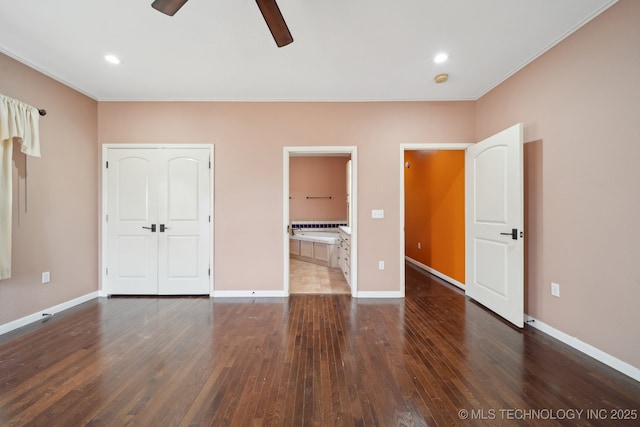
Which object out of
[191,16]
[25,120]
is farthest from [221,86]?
[25,120]

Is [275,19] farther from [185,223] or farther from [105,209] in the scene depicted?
[105,209]

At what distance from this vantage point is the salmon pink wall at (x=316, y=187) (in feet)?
21.5

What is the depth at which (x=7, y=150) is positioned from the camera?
2.43 meters

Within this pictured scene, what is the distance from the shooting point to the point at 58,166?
118 inches

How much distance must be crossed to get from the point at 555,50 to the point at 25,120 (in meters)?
5.19

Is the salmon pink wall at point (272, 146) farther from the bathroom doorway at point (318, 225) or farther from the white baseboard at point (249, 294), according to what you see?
the bathroom doorway at point (318, 225)

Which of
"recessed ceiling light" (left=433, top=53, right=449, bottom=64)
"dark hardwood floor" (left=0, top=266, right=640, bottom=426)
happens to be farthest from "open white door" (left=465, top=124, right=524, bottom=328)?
"recessed ceiling light" (left=433, top=53, right=449, bottom=64)

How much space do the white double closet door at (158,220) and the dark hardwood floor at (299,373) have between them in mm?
644

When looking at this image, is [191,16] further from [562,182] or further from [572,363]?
[572,363]

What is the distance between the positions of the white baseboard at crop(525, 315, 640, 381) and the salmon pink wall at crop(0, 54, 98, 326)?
525cm

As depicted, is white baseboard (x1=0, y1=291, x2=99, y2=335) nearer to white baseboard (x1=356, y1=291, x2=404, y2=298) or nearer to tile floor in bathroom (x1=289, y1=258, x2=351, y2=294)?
tile floor in bathroom (x1=289, y1=258, x2=351, y2=294)

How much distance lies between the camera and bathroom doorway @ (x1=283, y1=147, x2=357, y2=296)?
4.23 m

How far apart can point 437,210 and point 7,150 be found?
549 cm

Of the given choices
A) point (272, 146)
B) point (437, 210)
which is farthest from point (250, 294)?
point (437, 210)
